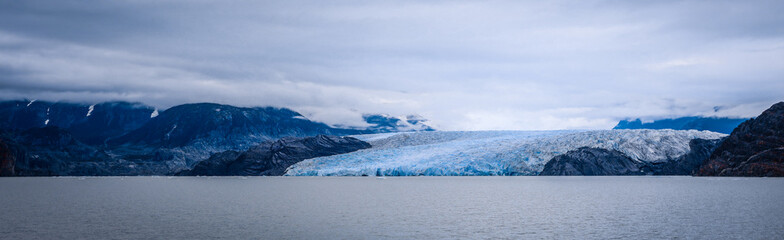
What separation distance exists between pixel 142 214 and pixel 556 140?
69849 millimetres

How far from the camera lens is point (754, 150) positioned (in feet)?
262

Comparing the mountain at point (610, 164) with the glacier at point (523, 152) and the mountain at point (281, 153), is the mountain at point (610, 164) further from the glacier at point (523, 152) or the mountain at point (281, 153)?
the mountain at point (281, 153)

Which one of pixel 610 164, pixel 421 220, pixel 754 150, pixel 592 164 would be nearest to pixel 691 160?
pixel 754 150

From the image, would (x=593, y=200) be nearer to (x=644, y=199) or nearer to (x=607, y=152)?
(x=644, y=199)

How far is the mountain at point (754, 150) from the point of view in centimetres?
7800

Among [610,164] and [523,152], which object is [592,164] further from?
[523,152]

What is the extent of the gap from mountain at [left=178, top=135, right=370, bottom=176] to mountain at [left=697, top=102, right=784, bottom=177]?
6868 centimetres

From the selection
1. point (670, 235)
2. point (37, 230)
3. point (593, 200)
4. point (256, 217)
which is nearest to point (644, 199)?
point (593, 200)

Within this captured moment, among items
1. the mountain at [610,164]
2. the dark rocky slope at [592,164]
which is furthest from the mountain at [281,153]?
the mountain at [610,164]

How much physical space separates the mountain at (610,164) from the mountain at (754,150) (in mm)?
4007

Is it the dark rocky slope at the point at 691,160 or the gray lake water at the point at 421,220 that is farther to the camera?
the dark rocky slope at the point at 691,160

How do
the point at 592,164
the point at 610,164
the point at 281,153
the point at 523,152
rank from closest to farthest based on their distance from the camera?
the point at 523,152
the point at 610,164
the point at 592,164
the point at 281,153

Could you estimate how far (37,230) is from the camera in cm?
2417

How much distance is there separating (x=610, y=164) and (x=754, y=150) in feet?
62.2
